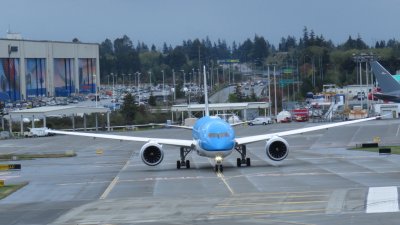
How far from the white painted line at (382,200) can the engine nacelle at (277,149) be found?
14732mm

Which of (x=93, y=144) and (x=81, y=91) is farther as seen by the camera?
(x=81, y=91)

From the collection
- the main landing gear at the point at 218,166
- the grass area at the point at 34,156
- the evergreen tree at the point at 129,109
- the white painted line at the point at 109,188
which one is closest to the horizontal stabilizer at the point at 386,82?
the evergreen tree at the point at 129,109

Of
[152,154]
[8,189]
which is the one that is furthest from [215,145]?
[8,189]

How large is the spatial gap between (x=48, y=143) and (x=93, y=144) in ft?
21.1

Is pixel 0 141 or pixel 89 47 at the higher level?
pixel 89 47

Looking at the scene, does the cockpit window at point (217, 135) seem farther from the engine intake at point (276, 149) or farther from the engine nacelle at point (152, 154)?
the engine nacelle at point (152, 154)

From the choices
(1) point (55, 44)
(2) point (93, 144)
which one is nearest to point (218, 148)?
(2) point (93, 144)

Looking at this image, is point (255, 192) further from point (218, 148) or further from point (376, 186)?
point (218, 148)

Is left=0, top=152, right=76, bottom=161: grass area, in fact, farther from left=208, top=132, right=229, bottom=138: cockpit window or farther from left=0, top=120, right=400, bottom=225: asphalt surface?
left=208, top=132, right=229, bottom=138: cockpit window

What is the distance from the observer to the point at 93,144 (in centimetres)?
8831

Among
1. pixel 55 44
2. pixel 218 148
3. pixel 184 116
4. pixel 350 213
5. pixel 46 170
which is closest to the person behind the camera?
pixel 350 213

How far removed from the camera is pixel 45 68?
15800cm

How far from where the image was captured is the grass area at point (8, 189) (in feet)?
132

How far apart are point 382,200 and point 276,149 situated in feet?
63.2
